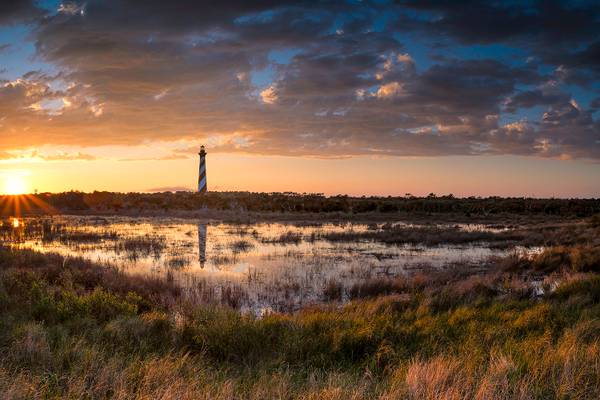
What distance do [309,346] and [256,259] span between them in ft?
44.7

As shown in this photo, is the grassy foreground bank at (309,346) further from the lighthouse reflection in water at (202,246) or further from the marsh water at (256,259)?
the lighthouse reflection in water at (202,246)

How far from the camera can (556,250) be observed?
20.2m

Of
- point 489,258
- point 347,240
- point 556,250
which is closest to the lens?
point 556,250

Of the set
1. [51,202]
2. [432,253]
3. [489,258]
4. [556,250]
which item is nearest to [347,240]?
[432,253]

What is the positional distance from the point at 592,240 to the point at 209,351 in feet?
73.5

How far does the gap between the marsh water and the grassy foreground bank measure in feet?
7.29

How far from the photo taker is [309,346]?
8.48 m

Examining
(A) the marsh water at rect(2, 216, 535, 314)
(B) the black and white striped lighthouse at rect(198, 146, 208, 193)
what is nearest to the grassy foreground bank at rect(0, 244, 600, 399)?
(A) the marsh water at rect(2, 216, 535, 314)

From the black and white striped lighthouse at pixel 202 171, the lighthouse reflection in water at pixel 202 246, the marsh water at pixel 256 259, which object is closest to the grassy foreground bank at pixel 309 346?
the marsh water at pixel 256 259

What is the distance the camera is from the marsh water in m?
15.1

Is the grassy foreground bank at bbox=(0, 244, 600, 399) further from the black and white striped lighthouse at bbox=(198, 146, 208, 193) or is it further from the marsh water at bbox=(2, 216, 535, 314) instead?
the black and white striped lighthouse at bbox=(198, 146, 208, 193)

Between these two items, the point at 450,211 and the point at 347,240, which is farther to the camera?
the point at 450,211

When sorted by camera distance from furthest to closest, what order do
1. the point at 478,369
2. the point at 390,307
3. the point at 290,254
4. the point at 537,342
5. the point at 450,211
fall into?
the point at 450,211
the point at 290,254
the point at 390,307
the point at 537,342
the point at 478,369

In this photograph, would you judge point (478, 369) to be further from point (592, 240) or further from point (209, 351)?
point (592, 240)
